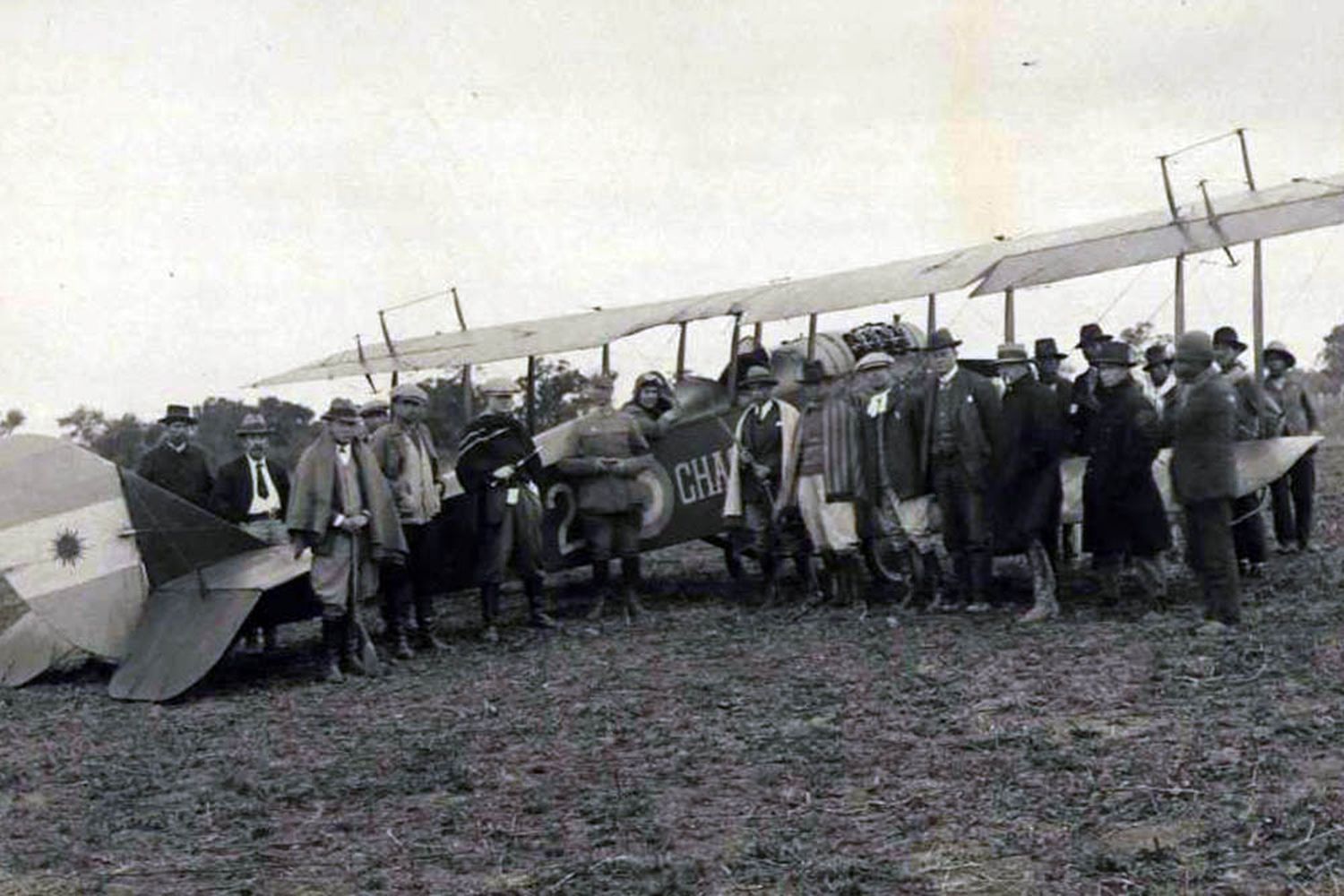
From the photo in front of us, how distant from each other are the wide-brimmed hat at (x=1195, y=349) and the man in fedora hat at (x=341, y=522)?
518cm

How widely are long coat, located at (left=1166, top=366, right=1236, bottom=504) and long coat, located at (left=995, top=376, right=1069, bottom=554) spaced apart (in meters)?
1.05

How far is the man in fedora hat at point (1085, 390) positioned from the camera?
10031 millimetres

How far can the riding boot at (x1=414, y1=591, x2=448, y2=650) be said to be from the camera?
1072cm

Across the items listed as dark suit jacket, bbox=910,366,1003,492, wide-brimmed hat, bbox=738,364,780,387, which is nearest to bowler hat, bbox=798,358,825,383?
wide-brimmed hat, bbox=738,364,780,387

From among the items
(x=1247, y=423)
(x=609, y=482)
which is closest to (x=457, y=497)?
(x=609, y=482)

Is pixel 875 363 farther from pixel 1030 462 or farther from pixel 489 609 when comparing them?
pixel 489 609

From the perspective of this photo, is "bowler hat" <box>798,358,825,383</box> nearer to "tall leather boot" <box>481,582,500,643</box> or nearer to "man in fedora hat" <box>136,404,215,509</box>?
Answer: "tall leather boot" <box>481,582,500,643</box>

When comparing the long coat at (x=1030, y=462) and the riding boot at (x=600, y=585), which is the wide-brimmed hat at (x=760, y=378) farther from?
the long coat at (x=1030, y=462)

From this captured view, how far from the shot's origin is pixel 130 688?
31.4 ft

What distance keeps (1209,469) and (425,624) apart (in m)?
5.51

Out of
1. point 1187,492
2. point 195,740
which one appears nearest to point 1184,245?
point 1187,492

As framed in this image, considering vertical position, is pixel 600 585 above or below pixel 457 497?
below

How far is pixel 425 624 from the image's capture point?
1072cm

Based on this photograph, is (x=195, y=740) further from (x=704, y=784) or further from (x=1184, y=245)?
(x=1184, y=245)
